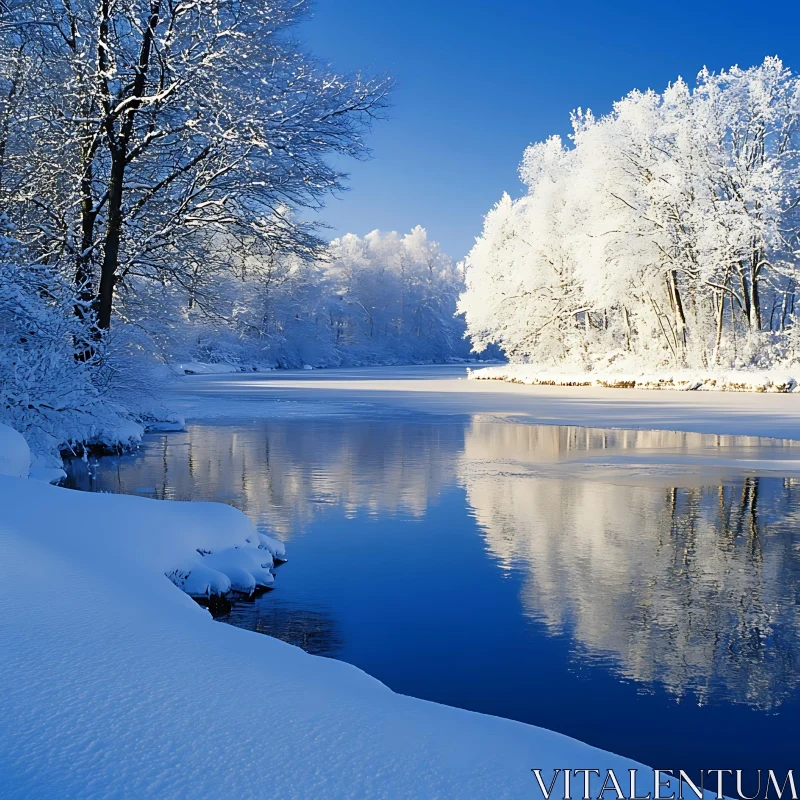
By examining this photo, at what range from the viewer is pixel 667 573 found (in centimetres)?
656

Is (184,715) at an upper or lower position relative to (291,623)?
upper

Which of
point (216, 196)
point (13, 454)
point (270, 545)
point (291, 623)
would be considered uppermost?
point (216, 196)

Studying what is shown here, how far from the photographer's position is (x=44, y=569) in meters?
4.11

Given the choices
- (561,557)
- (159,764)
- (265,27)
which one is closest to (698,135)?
(265,27)

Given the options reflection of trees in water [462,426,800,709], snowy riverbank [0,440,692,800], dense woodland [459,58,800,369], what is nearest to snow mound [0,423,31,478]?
snowy riverbank [0,440,692,800]

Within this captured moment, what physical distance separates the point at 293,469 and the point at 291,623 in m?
7.05

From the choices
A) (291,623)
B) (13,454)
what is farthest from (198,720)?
(13,454)

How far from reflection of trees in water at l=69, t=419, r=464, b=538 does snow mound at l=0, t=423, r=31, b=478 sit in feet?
6.20

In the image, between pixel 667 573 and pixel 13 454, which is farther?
pixel 13 454

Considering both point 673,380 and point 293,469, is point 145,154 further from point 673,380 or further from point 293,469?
point 673,380

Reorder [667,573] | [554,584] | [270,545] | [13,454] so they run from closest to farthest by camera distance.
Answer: [554,584]
[667,573]
[270,545]
[13,454]

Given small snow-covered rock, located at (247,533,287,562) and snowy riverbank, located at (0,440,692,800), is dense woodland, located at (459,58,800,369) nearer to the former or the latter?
small snow-covered rock, located at (247,533,287,562)

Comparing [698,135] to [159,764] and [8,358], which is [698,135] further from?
[159,764]

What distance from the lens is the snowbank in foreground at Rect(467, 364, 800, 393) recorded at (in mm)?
29391
